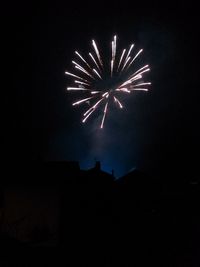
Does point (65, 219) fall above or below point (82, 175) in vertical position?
below

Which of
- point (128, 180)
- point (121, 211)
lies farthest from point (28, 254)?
point (128, 180)

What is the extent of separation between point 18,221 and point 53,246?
2377 mm

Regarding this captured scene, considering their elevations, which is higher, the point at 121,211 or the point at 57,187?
the point at 57,187

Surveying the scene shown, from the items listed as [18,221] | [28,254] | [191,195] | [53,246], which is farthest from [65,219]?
[191,195]

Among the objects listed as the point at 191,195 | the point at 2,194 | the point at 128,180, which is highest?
the point at 2,194

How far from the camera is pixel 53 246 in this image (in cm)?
1510

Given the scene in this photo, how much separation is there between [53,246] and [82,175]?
6.09m

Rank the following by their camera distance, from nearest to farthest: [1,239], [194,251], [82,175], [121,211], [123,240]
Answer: [1,239]
[194,251]
[123,240]
[82,175]
[121,211]

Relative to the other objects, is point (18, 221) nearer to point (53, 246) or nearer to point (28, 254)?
point (53, 246)

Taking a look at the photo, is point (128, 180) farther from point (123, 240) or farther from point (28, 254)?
point (28, 254)

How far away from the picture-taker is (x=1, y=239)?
13359 mm

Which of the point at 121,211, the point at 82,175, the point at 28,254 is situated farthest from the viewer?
the point at 121,211

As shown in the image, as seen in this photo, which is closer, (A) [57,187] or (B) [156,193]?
(A) [57,187]

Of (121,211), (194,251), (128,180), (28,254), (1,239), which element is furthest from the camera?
(128,180)
